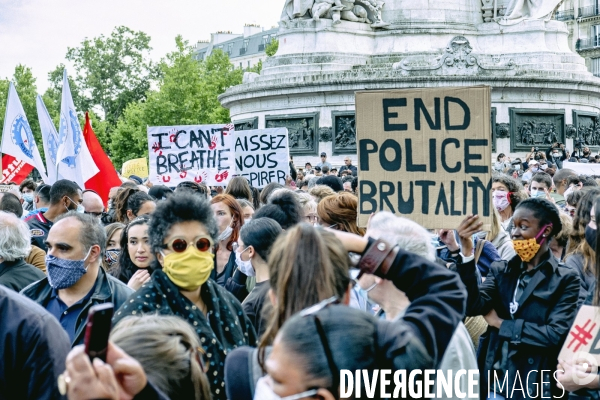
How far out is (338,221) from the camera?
23.3 feet

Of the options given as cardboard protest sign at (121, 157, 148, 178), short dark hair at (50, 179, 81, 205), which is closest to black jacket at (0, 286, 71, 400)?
short dark hair at (50, 179, 81, 205)

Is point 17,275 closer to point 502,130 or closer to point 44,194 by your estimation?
point 44,194

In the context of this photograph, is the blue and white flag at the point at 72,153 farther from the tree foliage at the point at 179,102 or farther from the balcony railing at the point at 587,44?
the balcony railing at the point at 587,44

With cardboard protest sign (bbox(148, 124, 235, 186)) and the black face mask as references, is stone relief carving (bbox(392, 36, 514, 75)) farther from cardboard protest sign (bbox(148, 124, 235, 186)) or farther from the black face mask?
the black face mask

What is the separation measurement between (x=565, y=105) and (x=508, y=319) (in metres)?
23.4

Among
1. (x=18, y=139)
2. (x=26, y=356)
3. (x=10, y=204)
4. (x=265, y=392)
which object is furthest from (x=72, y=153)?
(x=265, y=392)

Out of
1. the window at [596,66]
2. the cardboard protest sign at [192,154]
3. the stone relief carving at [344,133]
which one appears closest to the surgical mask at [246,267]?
the cardboard protest sign at [192,154]

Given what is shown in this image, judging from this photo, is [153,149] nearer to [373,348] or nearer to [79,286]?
[79,286]

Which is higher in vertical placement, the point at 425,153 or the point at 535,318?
the point at 425,153

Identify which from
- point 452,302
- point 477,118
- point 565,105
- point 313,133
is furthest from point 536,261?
point 565,105

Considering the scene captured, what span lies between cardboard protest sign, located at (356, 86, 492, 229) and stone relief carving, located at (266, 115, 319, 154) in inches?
829

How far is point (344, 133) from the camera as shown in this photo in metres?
26.7

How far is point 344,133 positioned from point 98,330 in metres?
24.3

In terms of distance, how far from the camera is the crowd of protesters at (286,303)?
9.36ft
